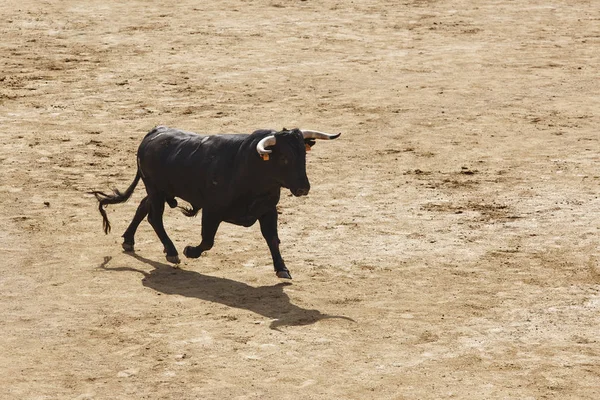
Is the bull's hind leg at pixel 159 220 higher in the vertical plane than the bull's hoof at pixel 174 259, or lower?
higher

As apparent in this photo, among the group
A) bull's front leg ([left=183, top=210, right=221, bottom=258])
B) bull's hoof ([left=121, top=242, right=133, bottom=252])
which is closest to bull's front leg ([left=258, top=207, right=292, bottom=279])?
bull's front leg ([left=183, top=210, right=221, bottom=258])

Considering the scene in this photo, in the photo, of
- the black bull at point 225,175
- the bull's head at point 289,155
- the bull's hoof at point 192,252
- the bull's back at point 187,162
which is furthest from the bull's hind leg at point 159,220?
the bull's head at point 289,155

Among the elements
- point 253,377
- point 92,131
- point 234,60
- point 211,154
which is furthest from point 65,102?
point 253,377

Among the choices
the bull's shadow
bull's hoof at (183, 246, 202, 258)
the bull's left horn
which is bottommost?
the bull's shadow

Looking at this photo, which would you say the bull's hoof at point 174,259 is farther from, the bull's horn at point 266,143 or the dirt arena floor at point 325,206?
the bull's horn at point 266,143

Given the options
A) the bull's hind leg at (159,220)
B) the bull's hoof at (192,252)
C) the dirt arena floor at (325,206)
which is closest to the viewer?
the dirt arena floor at (325,206)

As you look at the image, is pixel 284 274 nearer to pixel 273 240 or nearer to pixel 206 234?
pixel 273 240

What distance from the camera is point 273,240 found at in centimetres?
1341

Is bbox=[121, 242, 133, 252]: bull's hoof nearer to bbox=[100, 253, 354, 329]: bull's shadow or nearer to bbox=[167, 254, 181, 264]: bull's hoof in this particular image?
bbox=[100, 253, 354, 329]: bull's shadow

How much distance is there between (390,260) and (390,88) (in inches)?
297

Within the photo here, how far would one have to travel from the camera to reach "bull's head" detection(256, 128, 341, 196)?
41.7 ft

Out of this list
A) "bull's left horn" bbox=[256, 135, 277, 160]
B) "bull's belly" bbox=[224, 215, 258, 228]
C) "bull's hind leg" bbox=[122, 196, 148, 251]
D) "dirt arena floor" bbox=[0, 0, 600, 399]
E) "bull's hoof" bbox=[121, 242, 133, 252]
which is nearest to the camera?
"dirt arena floor" bbox=[0, 0, 600, 399]

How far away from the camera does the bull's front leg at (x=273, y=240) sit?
43.8 ft

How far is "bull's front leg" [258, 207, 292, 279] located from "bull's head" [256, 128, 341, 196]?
2.12ft
